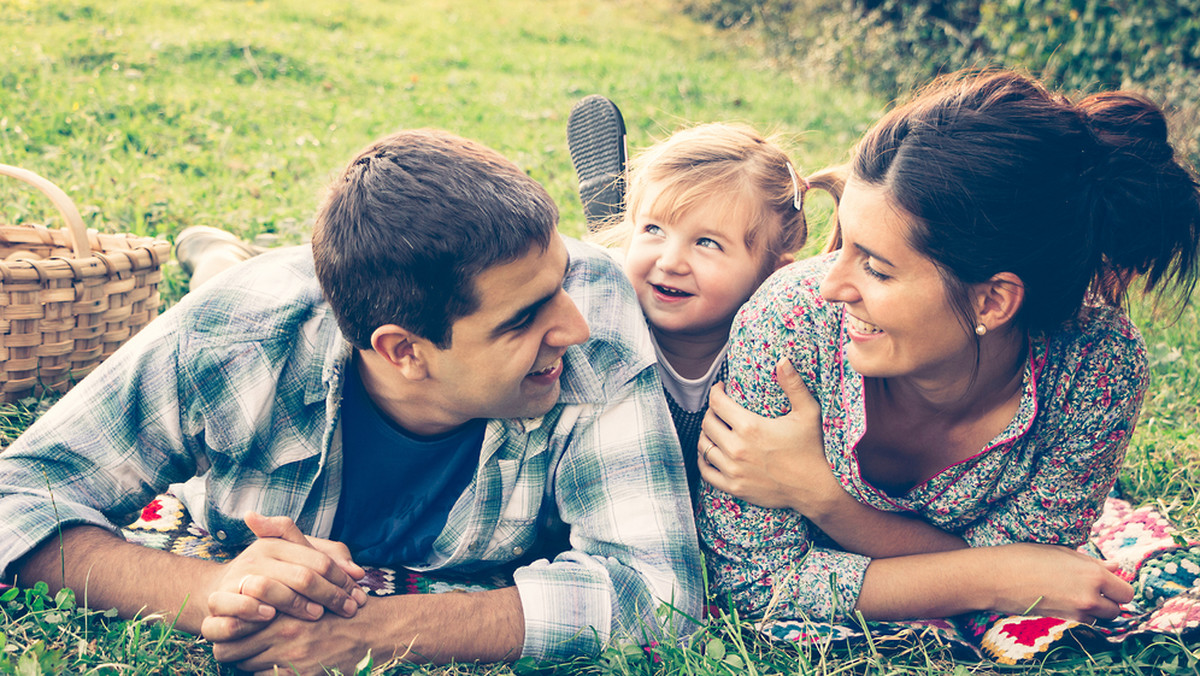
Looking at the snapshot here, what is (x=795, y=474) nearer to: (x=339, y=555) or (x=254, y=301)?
(x=339, y=555)

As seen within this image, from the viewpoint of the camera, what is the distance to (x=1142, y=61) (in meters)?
7.11

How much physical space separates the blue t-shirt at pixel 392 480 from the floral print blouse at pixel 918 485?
71cm

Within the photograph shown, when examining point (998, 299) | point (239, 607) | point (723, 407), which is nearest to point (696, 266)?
point (723, 407)

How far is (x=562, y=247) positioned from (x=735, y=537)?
3.03ft

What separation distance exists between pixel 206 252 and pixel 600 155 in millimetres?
1750

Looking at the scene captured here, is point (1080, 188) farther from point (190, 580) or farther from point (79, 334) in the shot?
point (79, 334)

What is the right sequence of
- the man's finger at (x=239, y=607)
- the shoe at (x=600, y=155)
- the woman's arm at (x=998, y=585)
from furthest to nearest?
1. the shoe at (x=600, y=155)
2. the woman's arm at (x=998, y=585)
3. the man's finger at (x=239, y=607)

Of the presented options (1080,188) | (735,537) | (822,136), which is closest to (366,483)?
(735,537)

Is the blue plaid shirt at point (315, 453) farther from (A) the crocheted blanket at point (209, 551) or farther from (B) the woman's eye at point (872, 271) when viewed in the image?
(B) the woman's eye at point (872, 271)

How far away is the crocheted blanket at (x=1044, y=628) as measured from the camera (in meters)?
2.30

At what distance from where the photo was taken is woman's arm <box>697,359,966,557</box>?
7.75ft

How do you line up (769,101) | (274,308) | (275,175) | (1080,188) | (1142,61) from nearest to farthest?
(1080,188) → (274,308) → (275,175) → (1142,61) → (769,101)

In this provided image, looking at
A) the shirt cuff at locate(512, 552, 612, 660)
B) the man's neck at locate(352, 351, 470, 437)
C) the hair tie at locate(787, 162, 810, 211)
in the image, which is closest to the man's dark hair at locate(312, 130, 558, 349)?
the man's neck at locate(352, 351, 470, 437)

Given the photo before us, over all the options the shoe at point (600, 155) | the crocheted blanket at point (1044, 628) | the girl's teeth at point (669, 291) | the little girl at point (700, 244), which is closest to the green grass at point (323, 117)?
the crocheted blanket at point (1044, 628)
